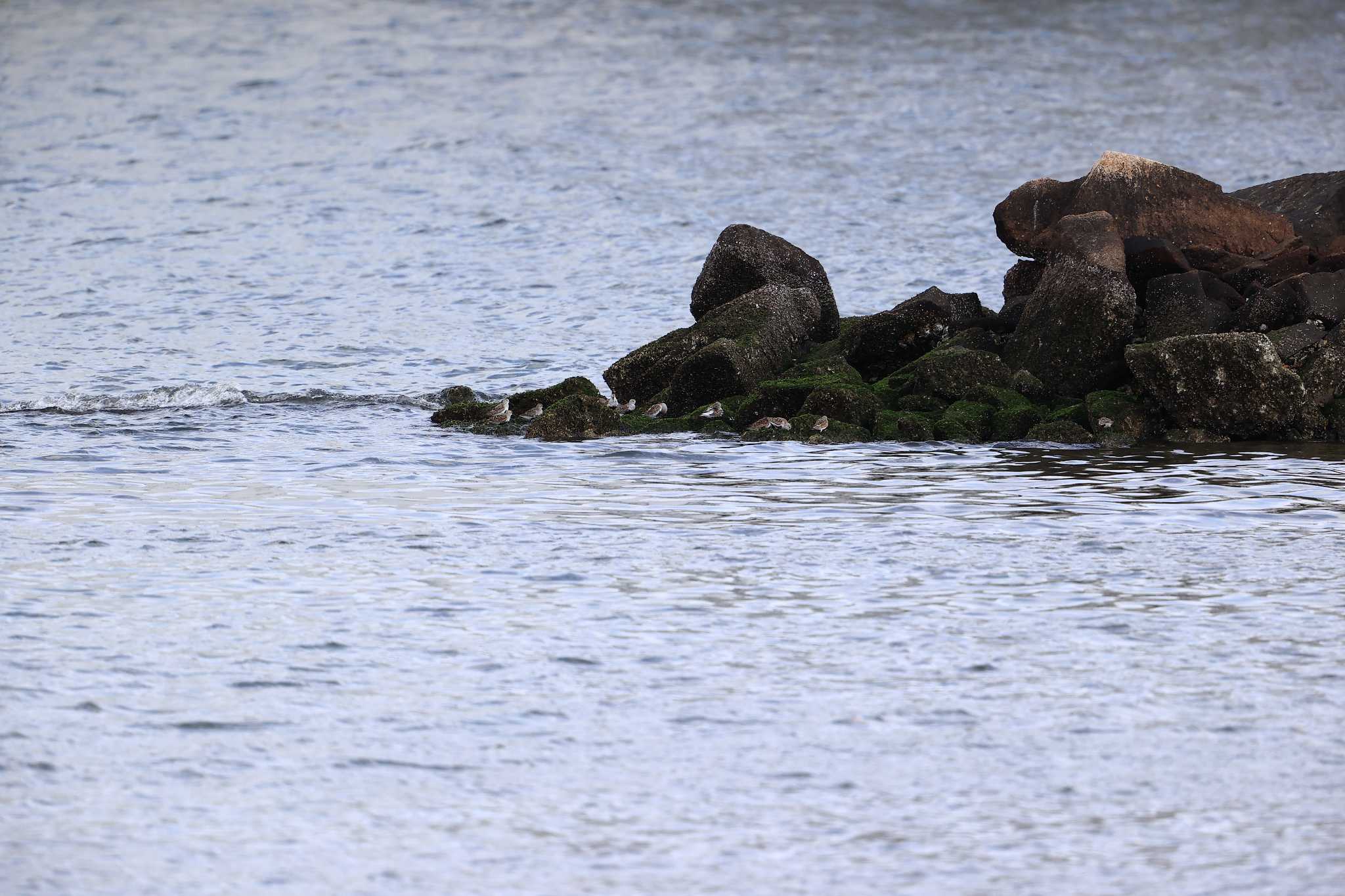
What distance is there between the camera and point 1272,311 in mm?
18656

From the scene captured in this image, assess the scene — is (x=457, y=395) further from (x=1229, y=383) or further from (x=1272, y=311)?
(x=1272, y=311)

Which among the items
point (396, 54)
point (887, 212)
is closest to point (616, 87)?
point (396, 54)

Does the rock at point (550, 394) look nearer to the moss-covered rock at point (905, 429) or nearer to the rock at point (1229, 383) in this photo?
the moss-covered rock at point (905, 429)

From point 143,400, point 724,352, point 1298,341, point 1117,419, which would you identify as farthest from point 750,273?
point 143,400

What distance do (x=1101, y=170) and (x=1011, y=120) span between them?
27.5m

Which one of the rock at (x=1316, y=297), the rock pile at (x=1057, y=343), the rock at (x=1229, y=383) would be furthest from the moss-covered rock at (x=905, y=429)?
the rock at (x=1316, y=297)

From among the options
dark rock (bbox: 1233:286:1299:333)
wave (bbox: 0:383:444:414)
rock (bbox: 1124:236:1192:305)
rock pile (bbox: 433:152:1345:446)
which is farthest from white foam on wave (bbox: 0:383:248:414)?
dark rock (bbox: 1233:286:1299:333)

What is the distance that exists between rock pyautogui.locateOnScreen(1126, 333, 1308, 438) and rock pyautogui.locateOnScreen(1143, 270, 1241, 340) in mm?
926

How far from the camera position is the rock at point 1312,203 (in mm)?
20797

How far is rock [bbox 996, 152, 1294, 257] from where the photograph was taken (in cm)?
2030

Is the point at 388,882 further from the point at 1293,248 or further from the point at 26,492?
the point at 1293,248

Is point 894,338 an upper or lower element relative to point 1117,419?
upper

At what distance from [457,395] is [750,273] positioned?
3986 mm

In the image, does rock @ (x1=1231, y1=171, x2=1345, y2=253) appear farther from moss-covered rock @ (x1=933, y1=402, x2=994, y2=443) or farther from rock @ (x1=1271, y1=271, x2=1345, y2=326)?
moss-covered rock @ (x1=933, y1=402, x2=994, y2=443)
